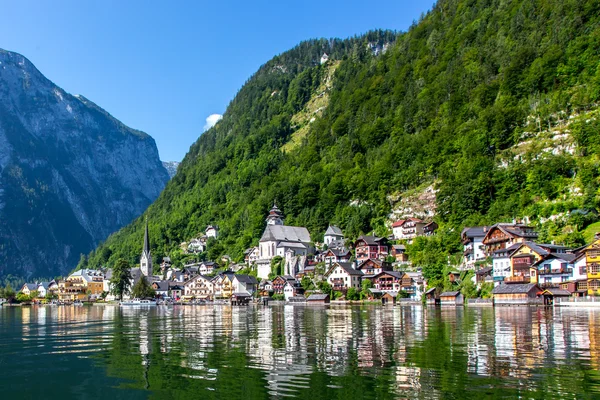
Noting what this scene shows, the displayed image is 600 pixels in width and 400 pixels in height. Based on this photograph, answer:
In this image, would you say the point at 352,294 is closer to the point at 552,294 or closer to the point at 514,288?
the point at 514,288

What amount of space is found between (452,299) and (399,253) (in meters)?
29.4

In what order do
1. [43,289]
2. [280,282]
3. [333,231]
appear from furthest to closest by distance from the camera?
[43,289], [333,231], [280,282]

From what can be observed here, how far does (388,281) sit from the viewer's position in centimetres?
9038

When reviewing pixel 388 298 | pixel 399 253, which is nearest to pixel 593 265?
pixel 388 298

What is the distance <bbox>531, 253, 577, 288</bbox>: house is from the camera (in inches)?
2571

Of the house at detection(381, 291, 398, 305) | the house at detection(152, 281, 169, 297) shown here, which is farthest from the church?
the house at detection(381, 291, 398, 305)

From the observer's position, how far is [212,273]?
13862 cm

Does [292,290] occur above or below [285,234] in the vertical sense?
below

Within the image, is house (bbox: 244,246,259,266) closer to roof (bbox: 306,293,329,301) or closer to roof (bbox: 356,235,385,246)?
roof (bbox: 356,235,385,246)

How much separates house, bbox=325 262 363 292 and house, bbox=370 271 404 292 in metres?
4.28

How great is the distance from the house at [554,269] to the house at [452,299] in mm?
9558

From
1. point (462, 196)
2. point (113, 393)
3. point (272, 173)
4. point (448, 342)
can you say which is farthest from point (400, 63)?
point (113, 393)

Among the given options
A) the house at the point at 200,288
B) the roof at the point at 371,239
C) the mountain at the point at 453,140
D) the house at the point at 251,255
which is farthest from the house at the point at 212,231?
the roof at the point at 371,239

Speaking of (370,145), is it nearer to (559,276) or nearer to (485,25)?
(485,25)
